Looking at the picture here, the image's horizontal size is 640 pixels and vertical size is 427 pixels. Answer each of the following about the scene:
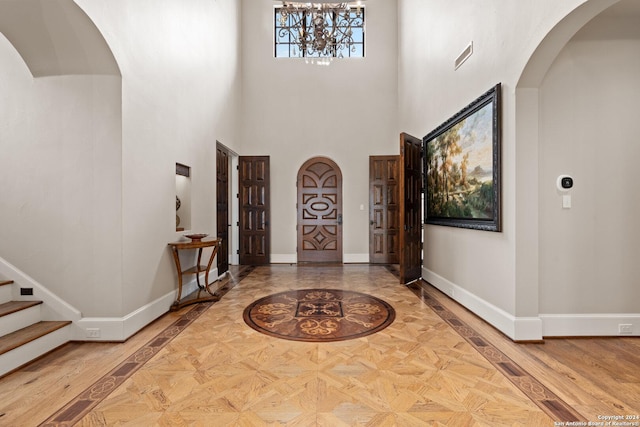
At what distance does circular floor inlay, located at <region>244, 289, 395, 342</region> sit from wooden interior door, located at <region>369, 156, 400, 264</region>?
2679mm

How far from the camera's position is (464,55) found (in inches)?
141

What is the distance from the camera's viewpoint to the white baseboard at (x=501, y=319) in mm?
2641

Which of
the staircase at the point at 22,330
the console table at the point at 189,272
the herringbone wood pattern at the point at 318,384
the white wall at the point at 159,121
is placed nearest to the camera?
the herringbone wood pattern at the point at 318,384

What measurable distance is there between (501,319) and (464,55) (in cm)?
309

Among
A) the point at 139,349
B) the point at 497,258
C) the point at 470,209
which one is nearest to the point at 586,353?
the point at 497,258

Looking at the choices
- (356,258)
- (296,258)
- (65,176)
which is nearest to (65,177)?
(65,176)

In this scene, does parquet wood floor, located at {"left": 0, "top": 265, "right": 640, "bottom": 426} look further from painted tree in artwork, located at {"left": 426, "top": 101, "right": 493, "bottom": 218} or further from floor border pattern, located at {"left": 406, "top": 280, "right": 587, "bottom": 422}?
painted tree in artwork, located at {"left": 426, "top": 101, "right": 493, "bottom": 218}

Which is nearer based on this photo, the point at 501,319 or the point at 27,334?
the point at 27,334

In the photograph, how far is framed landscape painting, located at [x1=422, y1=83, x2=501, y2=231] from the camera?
2.95 m

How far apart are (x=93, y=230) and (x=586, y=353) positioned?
4.47 metres

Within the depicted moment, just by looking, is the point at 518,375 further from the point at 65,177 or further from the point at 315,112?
the point at 315,112

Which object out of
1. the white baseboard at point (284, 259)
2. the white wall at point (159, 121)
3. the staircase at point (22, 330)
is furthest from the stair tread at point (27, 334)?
the white baseboard at point (284, 259)

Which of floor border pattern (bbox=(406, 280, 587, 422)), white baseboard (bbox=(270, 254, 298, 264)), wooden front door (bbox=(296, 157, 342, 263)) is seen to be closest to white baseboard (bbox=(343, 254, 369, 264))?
wooden front door (bbox=(296, 157, 342, 263))

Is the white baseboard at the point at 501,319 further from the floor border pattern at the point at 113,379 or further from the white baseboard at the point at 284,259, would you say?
the white baseboard at the point at 284,259
